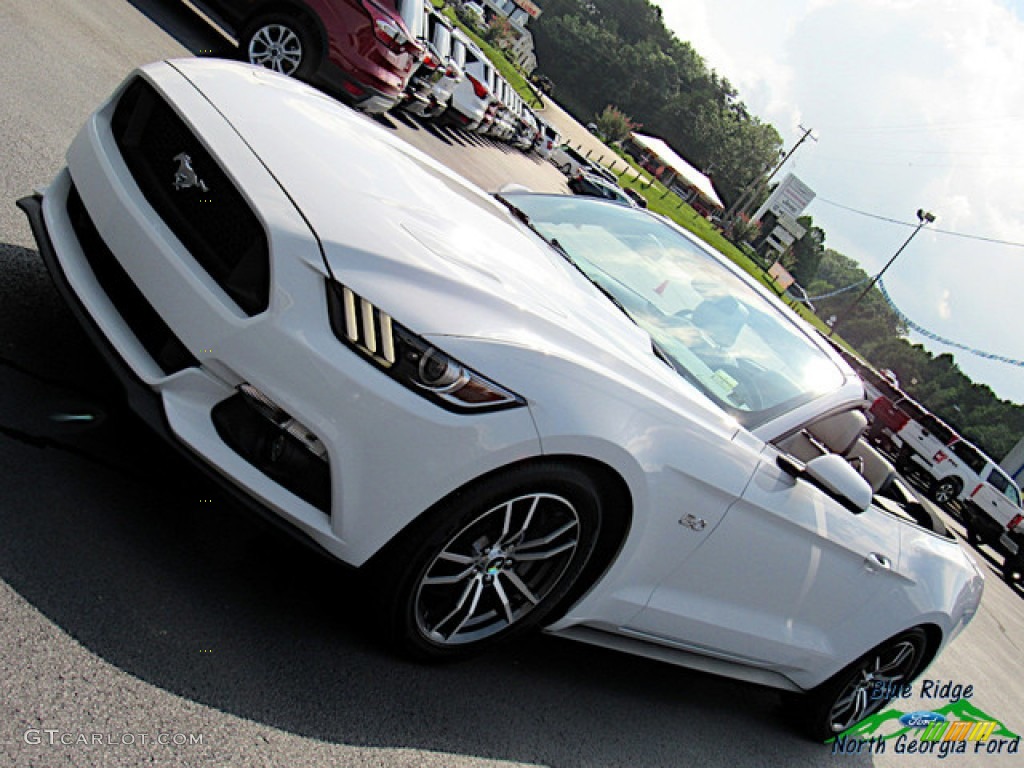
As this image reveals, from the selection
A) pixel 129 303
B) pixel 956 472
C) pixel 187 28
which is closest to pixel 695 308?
pixel 129 303

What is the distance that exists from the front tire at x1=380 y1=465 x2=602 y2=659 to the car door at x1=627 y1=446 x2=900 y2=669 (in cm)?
41

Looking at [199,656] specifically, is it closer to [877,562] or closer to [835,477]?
[835,477]

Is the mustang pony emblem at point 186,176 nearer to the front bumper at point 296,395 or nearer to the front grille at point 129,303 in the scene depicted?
the front bumper at point 296,395

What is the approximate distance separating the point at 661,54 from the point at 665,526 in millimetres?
147687

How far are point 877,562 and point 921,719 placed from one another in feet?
8.09

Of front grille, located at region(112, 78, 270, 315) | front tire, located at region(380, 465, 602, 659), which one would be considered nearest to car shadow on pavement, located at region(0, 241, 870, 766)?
front tire, located at region(380, 465, 602, 659)

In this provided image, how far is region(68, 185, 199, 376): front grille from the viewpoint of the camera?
250cm

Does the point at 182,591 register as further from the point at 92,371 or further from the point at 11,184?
the point at 11,184

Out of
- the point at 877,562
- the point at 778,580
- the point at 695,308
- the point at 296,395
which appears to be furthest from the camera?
the point at 695,308

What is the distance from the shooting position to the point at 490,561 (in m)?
2.76

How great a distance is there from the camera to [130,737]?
205 centimetres

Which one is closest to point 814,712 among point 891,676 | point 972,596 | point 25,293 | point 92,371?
point 891,676

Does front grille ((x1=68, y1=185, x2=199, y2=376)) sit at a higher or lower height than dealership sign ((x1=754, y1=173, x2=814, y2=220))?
lower

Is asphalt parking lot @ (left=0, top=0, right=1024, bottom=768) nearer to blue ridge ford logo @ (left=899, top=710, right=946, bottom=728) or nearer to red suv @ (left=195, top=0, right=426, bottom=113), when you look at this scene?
blue ridge ford logo @ (left=899, top=710, right=946, bottom=728)
